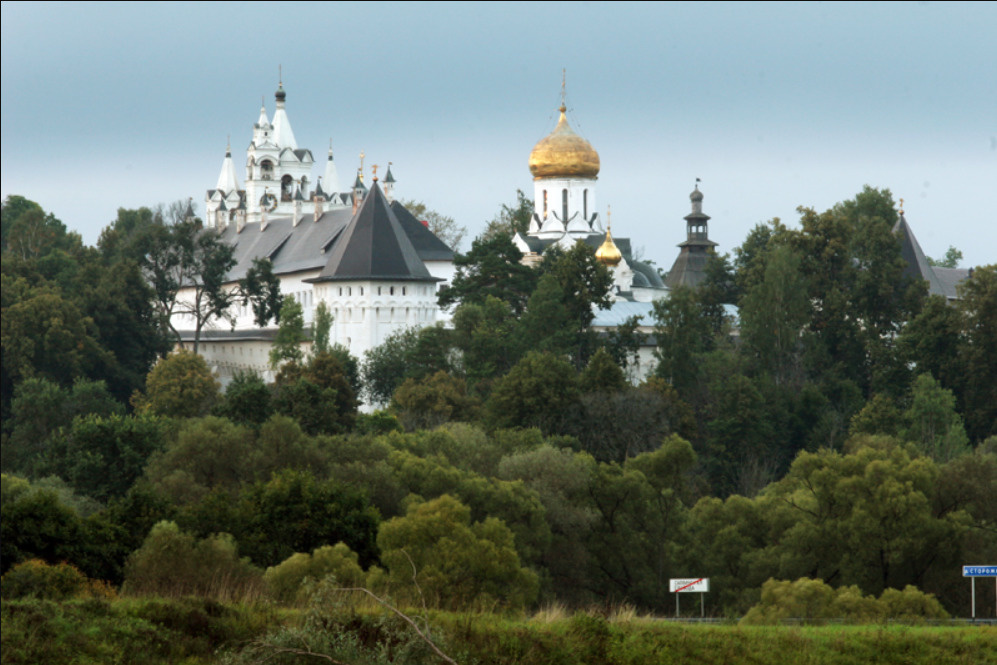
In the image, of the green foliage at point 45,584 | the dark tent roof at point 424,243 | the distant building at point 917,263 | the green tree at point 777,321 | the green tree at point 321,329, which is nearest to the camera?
the green foliage at point 45,584

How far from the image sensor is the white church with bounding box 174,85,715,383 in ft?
227

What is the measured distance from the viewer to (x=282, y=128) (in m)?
106

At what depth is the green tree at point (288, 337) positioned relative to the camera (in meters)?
66.1

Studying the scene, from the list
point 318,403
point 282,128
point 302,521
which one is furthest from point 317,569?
point 282,128

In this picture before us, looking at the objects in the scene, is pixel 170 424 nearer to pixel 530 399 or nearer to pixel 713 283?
pixel 530 399

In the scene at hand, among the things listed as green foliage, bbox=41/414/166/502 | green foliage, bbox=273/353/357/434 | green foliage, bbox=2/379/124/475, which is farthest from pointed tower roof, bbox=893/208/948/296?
green foliage, bbox=41/414/166/502

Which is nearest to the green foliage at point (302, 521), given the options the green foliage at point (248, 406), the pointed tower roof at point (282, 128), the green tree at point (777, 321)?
the green foliage at point (248, 406)

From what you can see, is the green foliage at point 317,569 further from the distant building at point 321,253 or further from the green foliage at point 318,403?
the distant building at point 321,253

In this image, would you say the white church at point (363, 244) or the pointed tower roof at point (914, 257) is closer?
the white church at point (363, 244)

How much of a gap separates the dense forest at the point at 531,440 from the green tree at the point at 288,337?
14cm

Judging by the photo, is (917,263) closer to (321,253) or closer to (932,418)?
(932,418)

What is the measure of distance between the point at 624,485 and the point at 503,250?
28168 millimetres

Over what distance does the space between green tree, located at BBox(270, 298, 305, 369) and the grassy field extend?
1896 inches

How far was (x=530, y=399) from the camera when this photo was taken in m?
53.8
